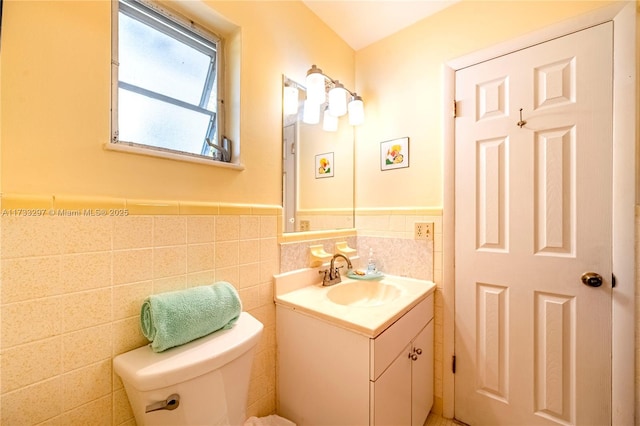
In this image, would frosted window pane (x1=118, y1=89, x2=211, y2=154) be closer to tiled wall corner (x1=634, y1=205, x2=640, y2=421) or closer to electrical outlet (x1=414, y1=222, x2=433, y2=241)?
electrical outlet (x1=414, y1=222, x2=433, y2=241)

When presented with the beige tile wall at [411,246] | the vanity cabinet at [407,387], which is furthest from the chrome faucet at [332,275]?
the vanity cabinet at [407,387]

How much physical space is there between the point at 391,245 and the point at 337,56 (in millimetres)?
1318

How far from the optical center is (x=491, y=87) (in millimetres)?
1300

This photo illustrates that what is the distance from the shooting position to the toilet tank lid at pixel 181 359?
A: 2.25 ft

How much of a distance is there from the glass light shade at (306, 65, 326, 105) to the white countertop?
38.9 inches

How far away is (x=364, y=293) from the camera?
147 cm

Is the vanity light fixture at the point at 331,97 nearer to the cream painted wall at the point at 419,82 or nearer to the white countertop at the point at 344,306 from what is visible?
the cream painted wall at the point at 419,82

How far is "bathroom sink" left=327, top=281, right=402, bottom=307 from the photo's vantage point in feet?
4.50

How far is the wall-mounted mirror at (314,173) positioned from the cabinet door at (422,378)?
79cm

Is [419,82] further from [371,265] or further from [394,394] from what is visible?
[394,394]

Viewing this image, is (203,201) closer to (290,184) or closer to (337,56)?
(290,184)

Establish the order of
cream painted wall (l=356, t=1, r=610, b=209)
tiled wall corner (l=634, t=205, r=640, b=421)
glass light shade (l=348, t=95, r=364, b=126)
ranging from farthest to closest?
glass light shade (l=348, t=95, r=364, b=126) < cream painted wall (l=356, t=1, r=610, b=209) < tiled wall corner (l=634, t=205, r=640, b=421)

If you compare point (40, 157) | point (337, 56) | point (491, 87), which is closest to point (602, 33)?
point (491, 87)

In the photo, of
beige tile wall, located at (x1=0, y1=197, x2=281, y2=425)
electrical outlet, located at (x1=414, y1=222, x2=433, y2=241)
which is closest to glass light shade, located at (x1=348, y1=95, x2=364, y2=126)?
electrical outlet, located at (x1=414, y1=222, x2=433, y2=241)
